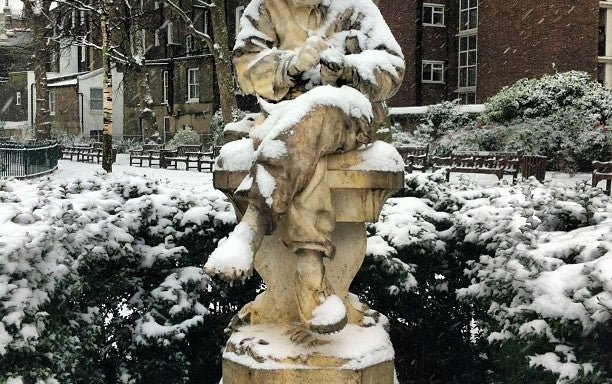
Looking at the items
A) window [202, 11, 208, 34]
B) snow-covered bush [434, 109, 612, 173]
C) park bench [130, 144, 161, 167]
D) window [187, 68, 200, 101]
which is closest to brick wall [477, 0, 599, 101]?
snow-covered bush [434, 109, 612, 173]

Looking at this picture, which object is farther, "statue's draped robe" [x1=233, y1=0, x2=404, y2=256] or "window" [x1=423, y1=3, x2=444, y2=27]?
"window" [x1=423, y1=3, x2=444, y2=27]

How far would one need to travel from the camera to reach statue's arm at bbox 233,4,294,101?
3389mm

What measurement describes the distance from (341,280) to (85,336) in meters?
1.91

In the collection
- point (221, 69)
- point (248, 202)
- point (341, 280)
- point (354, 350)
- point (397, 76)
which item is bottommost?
point (354, 350)

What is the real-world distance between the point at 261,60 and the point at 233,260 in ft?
3.85

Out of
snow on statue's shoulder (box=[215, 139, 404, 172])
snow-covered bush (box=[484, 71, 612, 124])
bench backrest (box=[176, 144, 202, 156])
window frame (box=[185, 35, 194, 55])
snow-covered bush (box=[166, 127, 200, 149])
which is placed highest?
window frame (box=[185, 35, 194, 55])

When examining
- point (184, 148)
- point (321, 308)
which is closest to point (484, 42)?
point (184, 148)

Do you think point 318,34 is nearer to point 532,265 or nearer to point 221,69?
point 532,265

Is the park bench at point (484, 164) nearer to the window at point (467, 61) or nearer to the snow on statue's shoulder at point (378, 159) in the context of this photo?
the snow on statue's shoulder at point (378, 159)

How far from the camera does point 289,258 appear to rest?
3475 mm

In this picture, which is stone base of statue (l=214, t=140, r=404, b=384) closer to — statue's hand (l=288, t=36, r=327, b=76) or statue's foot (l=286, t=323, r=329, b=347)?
statue's foot (l=286, t=323, r=329, b=347)

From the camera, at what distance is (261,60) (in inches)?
135

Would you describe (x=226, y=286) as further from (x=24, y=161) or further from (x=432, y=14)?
(x=432, y=14)

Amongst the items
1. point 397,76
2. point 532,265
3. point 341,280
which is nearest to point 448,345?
point 532,265
